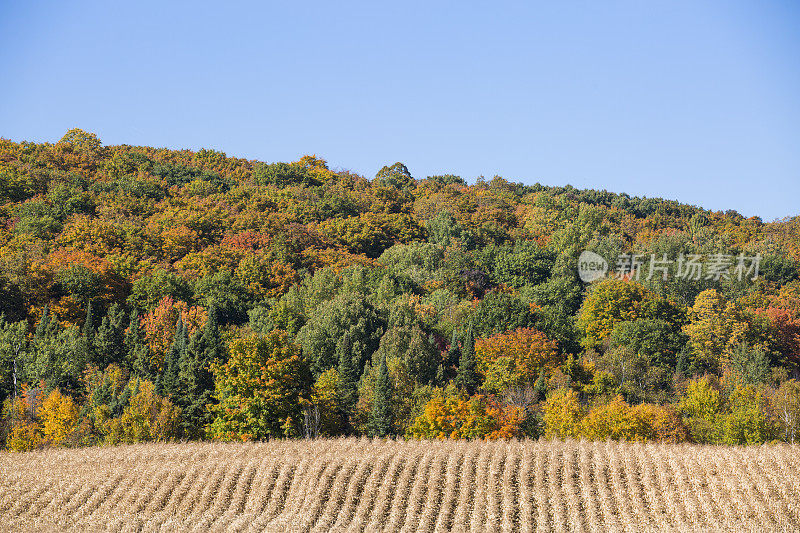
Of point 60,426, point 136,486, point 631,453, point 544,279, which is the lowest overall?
point 60,426

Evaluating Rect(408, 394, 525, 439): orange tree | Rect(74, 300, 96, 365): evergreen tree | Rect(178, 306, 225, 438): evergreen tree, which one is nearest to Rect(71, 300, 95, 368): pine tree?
Rect(74, 300, 96, 365): evergreen tree

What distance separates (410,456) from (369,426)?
18.5 meters

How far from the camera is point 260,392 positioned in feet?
159

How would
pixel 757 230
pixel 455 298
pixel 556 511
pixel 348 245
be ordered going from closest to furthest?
pixel 556 511 → pixel 455 298 → pixel 348 245 → pixel 757 230

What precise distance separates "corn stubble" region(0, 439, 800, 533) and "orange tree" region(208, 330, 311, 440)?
10040 millimetres

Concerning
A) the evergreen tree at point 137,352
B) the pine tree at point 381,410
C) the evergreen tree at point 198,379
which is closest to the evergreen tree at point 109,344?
the evergreen tree at point 137,352

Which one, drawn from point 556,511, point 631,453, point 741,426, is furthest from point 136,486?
point 741,426

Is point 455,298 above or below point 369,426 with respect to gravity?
above

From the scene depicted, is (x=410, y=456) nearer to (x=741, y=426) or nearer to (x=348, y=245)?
(x=741, y=426)

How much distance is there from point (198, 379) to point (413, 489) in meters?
28.1

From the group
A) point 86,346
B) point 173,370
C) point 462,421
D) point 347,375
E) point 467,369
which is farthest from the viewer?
point 467,369

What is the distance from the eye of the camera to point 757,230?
451 feet

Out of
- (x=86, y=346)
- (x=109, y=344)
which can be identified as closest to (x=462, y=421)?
(x=109, y=344)

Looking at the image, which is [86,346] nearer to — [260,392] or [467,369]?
[260,392]
